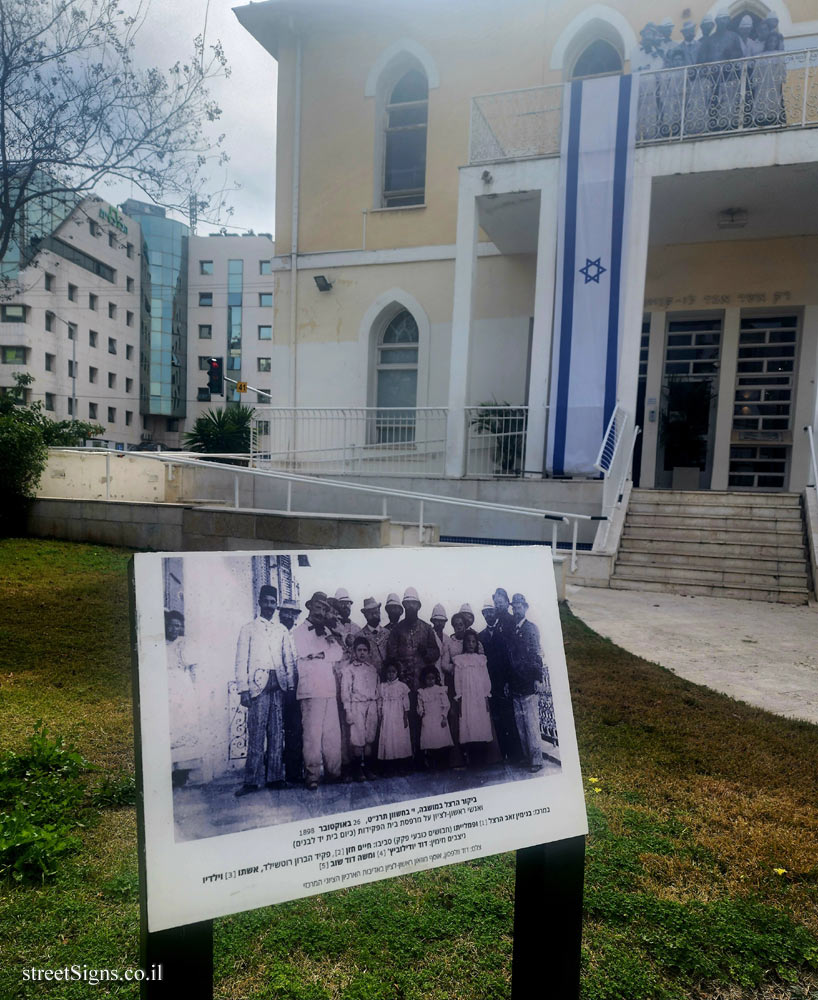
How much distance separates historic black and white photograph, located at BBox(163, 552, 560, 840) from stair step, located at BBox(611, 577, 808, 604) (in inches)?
306

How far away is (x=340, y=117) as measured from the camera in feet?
51.0

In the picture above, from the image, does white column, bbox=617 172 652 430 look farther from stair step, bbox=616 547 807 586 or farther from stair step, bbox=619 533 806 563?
stair step, bbox=616 547 807 586

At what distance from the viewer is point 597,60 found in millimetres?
13531

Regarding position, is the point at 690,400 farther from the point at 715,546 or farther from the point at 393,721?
the point at 393,721

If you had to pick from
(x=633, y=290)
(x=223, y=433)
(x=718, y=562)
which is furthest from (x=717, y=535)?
(x=223, y=433)

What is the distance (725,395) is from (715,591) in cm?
596

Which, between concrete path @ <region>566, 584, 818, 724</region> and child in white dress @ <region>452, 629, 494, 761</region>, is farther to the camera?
concrete path @ <region>566, 584, 818, 724</region>

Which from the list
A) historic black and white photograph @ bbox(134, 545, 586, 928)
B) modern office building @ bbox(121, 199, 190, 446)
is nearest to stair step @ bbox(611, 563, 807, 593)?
historic black and white photograph @ bbox(134, 545, 586, 928)

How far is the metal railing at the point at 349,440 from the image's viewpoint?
13.7 metres

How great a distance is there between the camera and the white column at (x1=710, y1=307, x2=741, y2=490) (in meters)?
13.2

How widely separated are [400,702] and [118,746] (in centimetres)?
254

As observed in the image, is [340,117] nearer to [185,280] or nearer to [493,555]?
[493,555]

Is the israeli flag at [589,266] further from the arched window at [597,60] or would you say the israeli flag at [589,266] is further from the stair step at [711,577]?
the arched window at [597,60]

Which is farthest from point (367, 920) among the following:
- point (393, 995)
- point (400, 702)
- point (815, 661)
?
point (815, 661)
